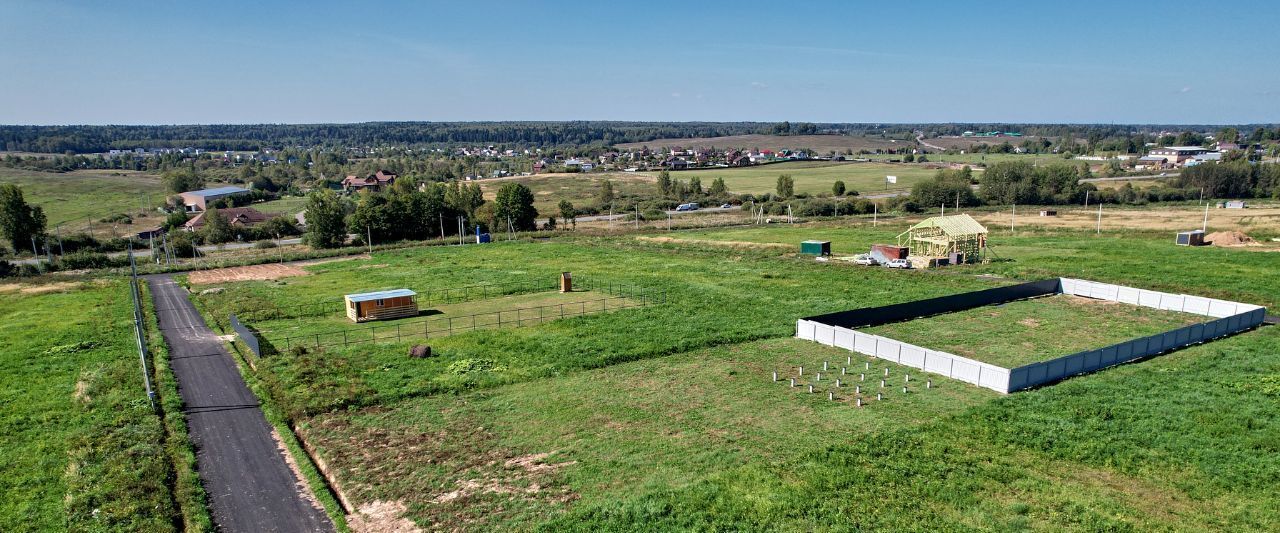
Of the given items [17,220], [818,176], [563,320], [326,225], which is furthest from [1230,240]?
[17,220]

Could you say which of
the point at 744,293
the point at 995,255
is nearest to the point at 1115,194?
the point at 995,255

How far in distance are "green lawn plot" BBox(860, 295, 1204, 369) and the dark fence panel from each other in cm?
49

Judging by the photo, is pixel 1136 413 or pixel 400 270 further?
pixel 400 270

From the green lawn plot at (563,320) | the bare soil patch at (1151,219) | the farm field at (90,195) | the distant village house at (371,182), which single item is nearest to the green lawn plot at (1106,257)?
the bare soil patch at (1151,219)

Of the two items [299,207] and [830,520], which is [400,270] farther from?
[299,207]

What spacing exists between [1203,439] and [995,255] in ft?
133

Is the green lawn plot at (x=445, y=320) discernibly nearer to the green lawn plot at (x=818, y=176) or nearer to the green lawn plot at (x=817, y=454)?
the green lawn plot at (x=817, y=454)

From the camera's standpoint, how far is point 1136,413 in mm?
24797

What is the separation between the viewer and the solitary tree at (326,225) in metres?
79.3

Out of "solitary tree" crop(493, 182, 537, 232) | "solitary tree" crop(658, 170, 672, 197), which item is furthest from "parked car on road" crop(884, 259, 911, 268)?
"solitary tree" crop(658, 170, 672, 197)

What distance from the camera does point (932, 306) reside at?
133ft

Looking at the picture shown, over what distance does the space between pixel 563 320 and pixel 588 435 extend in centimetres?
1653

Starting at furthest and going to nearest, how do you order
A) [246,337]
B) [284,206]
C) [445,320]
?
[284,206], [445,320], [246,337]

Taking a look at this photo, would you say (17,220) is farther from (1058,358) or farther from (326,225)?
(1058,358)
